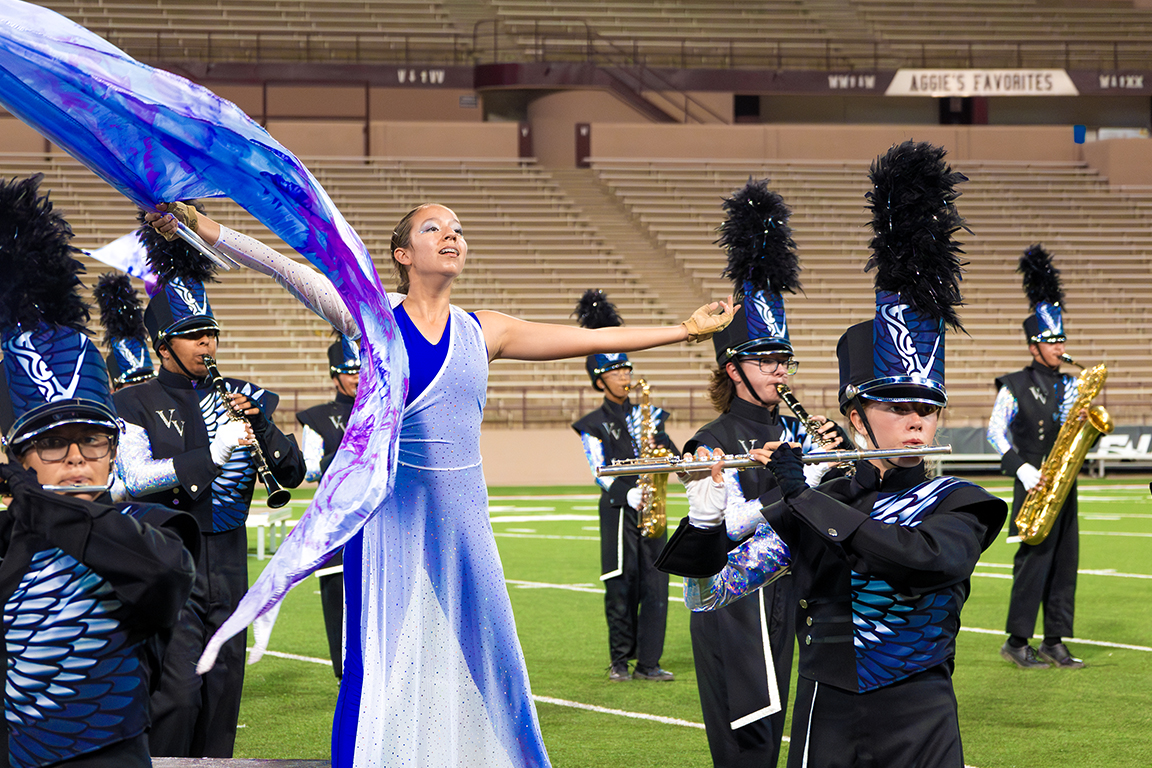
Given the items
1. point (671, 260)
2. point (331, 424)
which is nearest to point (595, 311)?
point (331, 424)

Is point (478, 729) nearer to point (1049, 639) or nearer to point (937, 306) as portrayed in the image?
point (937, 306)

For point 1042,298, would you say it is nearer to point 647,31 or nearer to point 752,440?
point 752,440

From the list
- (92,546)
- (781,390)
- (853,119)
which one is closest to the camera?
(92,546)

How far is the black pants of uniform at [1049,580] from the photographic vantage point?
7.79 m

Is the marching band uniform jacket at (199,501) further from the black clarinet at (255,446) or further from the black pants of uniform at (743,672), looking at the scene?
the black pants of uniform at (743,672)

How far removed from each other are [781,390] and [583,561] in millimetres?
7896

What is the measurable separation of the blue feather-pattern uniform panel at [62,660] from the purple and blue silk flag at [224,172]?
55cm

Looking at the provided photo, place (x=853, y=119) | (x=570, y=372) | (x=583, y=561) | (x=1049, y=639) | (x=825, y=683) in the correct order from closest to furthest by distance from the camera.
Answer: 1. (x=825, y=683)
2. (x=1049, y=639)
3. (x=583, y=561)
4. (x=570, y=372)
5. (x=853, y=119)

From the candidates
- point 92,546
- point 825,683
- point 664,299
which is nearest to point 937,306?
point 825,683

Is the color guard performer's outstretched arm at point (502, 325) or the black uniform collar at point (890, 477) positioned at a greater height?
the color guard performer's outstretched arm at point (502, 325)

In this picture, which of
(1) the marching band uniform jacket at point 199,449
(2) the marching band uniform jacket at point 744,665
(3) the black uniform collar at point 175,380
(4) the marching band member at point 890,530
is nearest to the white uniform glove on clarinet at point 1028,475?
(2) the marching band uniform jacket at point 744,665

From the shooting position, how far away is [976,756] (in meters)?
5.69

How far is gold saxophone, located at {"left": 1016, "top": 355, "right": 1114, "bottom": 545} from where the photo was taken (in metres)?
7.95

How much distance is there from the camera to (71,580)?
301 cm
